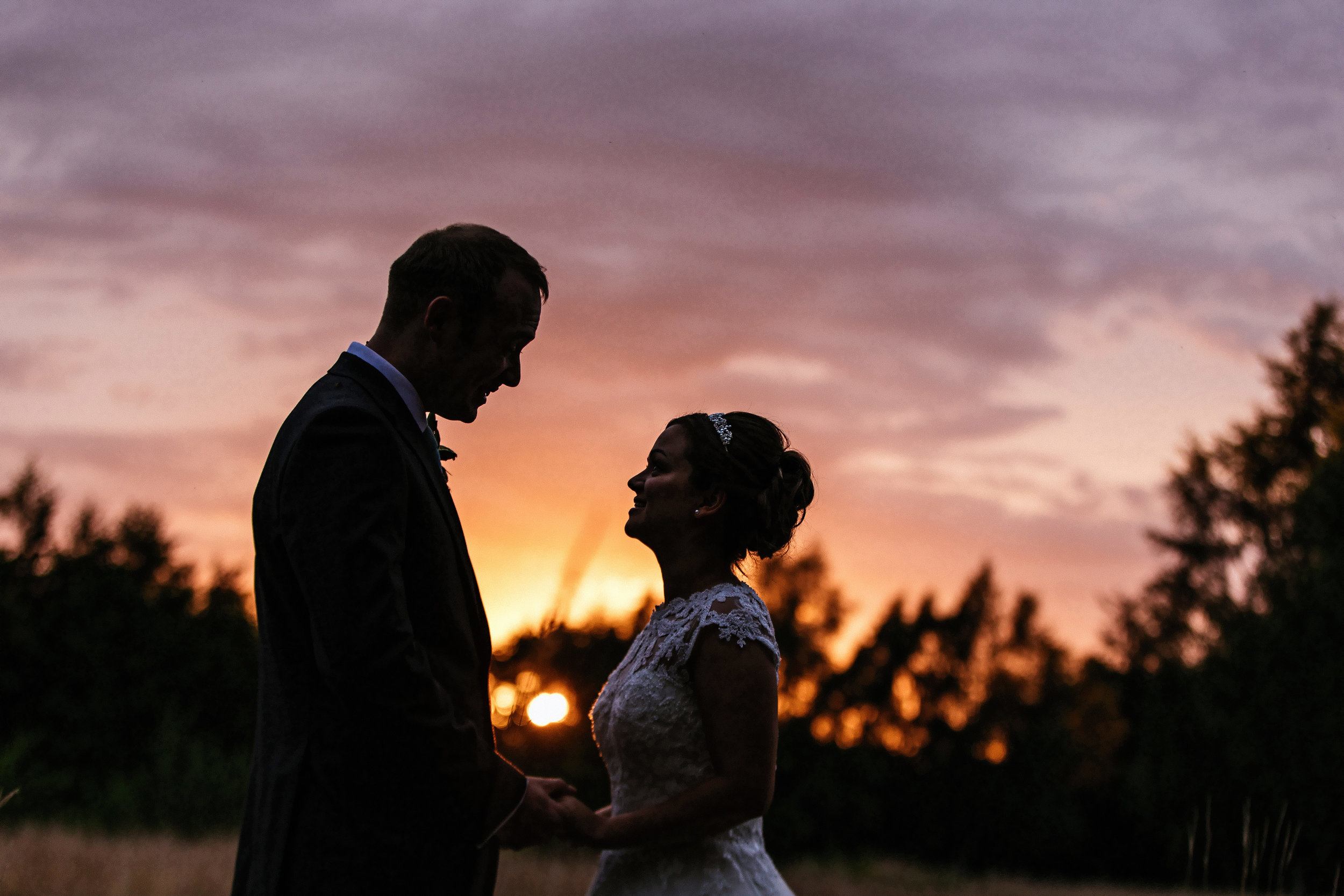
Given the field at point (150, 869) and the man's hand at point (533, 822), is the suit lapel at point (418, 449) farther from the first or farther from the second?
the field at point (150, 869)

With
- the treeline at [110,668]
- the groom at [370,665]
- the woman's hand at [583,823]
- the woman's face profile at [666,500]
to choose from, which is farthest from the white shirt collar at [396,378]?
the treeline at [110,668]

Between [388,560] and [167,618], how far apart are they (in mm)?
34133

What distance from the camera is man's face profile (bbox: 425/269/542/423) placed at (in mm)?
3059

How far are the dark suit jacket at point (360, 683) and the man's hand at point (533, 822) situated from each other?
16 centimetres

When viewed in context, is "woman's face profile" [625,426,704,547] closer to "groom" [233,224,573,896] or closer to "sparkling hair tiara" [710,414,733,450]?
"sparkling hair tiara" [710,414,733,450]

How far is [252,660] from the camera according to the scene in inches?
1336

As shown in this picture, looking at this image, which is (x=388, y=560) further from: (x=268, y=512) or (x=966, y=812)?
(x=966, y=812)

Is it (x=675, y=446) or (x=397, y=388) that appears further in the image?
(x=675, y=446)

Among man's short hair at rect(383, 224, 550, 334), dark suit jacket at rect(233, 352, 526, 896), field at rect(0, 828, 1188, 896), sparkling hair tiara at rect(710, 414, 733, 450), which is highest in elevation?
man's short hair at rect(383, 224, 550, 334)

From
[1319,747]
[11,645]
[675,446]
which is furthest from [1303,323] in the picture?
[11,645]

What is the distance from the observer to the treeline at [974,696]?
2116 cm

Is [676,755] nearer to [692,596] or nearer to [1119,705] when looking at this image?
[692,596]

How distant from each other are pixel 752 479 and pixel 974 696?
140 feet

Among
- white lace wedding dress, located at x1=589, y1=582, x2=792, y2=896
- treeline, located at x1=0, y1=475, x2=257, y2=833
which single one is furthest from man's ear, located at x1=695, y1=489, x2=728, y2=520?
treeline, located at x1=0, y1=475, x2=257, y2=833
